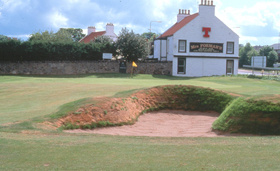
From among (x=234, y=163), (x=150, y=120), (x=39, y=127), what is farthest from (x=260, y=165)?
(x=150, y=120)

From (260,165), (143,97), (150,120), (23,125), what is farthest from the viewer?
(143,97)

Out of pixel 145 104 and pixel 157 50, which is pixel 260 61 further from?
pixel 145 104

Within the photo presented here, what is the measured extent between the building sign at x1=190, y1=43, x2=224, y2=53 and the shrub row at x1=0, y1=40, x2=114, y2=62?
13.7 meters

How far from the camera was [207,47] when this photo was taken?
54.6m

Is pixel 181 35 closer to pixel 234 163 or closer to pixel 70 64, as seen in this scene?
pixel 70 64

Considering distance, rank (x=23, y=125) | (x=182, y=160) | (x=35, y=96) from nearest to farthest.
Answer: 1. (x=182, y=160)
2. (x=23, y=125)
3. (x=35, y=96)

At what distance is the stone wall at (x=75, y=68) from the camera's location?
49.2 metres

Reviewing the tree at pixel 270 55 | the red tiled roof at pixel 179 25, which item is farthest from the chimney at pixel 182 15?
the tree at pixel 270 55

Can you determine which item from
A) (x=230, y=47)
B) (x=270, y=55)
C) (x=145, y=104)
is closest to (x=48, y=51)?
(x=230, y=47)

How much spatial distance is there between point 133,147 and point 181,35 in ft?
153

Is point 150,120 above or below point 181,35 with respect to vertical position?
below

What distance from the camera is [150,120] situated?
16.5 m

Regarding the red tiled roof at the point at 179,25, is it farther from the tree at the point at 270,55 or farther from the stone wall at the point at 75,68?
the tree at the point at 270,55

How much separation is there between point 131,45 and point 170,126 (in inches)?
1506
